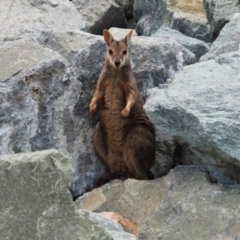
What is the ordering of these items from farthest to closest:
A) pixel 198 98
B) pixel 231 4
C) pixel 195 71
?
pixel 231 4, pixel 195 71, pixel 198 98

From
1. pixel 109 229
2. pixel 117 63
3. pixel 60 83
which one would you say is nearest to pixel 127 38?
pixel 117 63

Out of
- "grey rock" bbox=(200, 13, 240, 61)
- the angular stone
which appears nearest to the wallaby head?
"grey rock" bbox=(200, 13, 240, 61)

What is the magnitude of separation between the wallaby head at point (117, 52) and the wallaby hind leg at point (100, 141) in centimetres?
67

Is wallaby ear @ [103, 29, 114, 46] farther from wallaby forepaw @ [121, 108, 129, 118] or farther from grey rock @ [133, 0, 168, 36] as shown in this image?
grey rock @ [133, 0, 168, 36]

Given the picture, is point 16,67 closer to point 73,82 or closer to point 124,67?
point 73,82

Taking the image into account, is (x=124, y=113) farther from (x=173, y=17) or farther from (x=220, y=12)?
(x=173, y=17)

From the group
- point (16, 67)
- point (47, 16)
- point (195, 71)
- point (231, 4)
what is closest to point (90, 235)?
point (195, 71)

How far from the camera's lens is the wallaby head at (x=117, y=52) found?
7254 millimetres

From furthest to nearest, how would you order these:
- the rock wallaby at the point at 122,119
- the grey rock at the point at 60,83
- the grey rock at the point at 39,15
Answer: the grey rock at the point at 39,15
the rock wallaby at the point at 122,119
the grey rock at the point at 60,83

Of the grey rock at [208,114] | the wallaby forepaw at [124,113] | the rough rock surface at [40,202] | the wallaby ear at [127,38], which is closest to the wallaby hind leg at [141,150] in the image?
the wallaby forepaw at [124,113]

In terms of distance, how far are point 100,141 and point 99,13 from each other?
3.37 m

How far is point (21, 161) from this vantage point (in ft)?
14.5

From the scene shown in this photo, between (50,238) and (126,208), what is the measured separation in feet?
6.68

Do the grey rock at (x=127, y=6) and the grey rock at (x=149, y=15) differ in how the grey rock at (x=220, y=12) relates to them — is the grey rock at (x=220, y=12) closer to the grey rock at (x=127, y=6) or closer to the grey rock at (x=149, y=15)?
the grey rock at (x=149, y=15)
